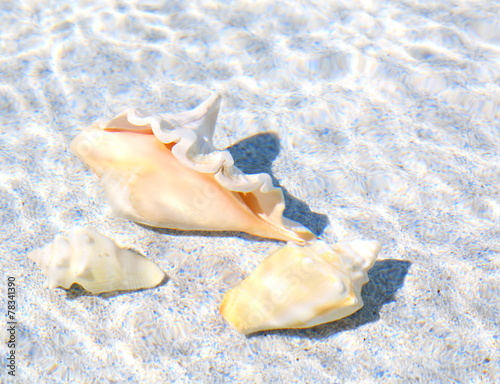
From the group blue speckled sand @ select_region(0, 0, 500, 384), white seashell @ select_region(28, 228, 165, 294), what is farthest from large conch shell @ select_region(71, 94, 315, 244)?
white seashell @ select_region(28, 228, 165, 294)

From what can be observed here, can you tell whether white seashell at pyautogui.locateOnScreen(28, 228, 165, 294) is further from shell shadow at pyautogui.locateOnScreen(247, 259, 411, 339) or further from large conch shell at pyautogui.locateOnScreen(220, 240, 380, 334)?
shell shadow at pyautogui.locateOnScreen(247, 259, 411, 339)

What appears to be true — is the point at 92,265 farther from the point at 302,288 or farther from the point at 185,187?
the point at 302,288

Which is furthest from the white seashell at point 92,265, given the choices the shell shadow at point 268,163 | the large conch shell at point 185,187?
the shell shadow at point 268,163

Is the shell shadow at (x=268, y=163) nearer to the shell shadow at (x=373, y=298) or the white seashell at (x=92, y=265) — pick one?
the shell shadow at (x=373, y=298)

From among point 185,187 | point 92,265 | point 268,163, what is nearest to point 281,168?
point 268,163

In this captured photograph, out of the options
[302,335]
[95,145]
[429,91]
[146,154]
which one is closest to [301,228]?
[302,335]

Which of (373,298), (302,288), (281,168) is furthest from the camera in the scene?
(281,168)
